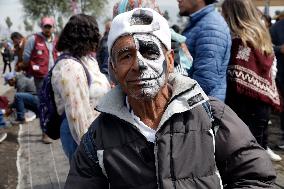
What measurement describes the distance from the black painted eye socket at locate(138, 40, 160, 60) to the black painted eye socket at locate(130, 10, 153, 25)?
0.24ft

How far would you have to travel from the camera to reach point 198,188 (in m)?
1.53

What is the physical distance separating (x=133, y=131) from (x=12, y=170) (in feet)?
13.5

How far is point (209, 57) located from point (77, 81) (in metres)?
0.92

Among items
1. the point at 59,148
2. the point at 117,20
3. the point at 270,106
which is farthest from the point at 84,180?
the point at 59,148

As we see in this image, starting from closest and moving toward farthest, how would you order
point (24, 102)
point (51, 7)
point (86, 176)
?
point (86, 176), point (24, 102), point (51, 7)

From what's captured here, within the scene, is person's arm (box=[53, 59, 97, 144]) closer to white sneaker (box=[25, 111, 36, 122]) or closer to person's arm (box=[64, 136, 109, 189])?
person's arm (box=[64, 136, 109, 189])

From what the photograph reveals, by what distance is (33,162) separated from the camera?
563cm

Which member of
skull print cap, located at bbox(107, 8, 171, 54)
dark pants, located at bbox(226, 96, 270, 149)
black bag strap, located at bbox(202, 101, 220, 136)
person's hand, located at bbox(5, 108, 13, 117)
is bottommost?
person's hand, located at bbox(5, 108, 13, 117)

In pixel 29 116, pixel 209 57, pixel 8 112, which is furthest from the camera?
pixel 29 116

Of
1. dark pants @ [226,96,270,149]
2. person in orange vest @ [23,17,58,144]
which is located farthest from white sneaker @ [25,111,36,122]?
dark pants @ [226,96,270,149]

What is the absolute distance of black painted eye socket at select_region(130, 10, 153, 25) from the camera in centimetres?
162

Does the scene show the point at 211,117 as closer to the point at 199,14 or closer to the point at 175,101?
the point at 175,101

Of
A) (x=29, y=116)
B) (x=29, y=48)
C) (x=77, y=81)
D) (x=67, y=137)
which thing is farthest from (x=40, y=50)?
(x=77, y=81)

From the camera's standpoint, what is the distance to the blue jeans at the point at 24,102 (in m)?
7.89
